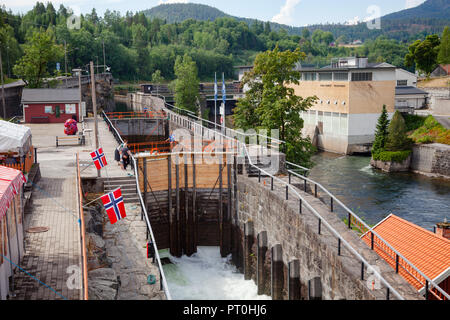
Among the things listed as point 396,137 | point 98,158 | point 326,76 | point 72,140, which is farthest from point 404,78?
point 98,158

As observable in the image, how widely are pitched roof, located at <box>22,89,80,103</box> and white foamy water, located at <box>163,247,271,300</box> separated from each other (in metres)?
27.2

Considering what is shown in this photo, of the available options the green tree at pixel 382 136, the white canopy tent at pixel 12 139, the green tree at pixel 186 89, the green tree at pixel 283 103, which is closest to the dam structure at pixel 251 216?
the green tree at pixel 283 103

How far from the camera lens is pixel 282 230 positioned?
747 inches

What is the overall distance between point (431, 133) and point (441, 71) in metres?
54.2

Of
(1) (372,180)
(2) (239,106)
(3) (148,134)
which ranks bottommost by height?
(1) (372,180)

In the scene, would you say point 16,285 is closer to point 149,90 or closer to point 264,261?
point 264,261

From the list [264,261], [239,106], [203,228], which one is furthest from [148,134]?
[264,261]

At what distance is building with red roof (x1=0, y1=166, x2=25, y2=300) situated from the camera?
12159 millimetres

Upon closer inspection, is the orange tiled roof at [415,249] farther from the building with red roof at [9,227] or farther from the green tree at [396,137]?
the green tree at [396,137]

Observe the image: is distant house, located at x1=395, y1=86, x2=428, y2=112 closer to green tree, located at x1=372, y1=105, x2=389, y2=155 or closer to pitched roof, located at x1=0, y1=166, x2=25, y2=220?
green tree, located at x1=372, y1=105, x2=389, y2=155

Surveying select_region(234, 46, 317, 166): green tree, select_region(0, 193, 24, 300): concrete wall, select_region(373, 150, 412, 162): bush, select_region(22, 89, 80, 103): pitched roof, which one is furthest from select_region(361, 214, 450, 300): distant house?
select_region(22, 89, 80, 103): pitched roof

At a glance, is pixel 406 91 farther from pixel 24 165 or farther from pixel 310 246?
pixel 24 165
